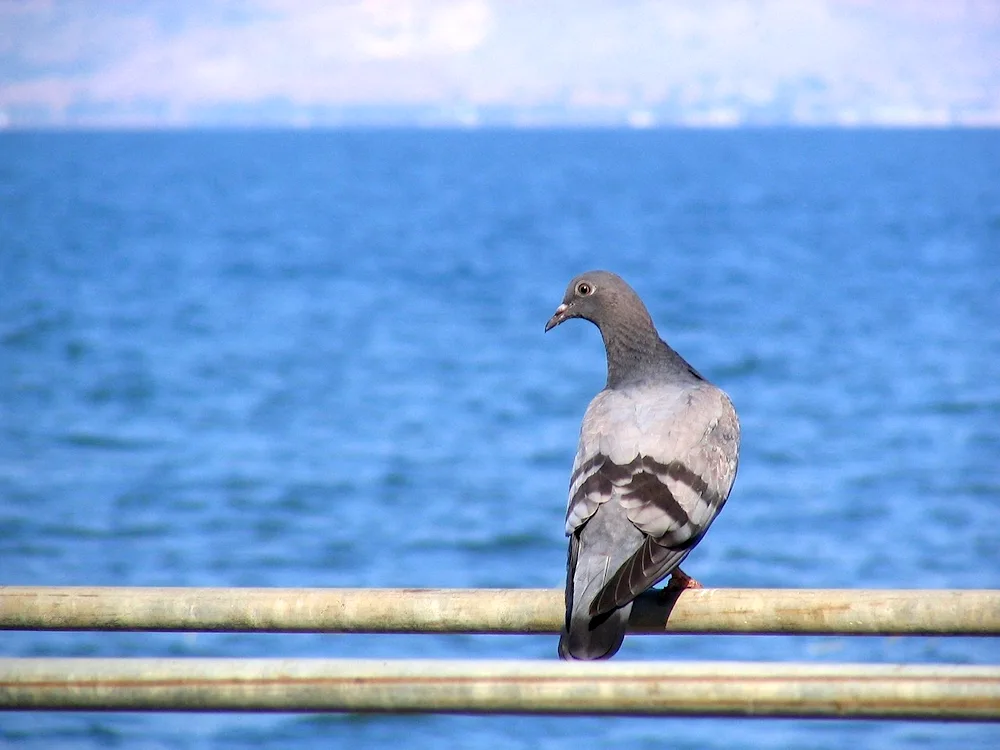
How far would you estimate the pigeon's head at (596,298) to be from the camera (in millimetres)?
5914

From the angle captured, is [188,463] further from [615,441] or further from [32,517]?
[615,441]

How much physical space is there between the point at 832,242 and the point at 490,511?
37.4 m

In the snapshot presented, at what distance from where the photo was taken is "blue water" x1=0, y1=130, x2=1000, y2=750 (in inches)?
411

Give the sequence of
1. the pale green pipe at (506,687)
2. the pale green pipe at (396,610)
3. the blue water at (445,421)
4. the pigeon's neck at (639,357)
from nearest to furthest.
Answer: the pale green pipe at (506,687)
the pale green pipe at (396,610)
the pigeon's neck at (639,357)
the blue water at (445,421)

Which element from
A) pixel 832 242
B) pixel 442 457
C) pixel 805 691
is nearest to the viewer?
pixel 805 691

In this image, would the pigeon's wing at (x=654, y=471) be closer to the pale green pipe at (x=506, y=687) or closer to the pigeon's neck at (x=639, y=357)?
the pigeon's neck at (x=639, y=357)

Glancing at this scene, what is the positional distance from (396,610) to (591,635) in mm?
650

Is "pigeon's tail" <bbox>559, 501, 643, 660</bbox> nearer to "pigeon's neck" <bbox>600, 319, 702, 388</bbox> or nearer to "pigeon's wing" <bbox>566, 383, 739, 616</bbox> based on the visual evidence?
"pigeon's wing" <bbox>566, 383, 739, 616</bbox>

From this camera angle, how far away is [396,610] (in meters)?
3.51

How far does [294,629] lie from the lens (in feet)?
11.5

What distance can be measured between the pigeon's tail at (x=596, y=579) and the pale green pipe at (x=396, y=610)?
0.84ft

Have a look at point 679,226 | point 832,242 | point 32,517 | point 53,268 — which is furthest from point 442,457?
point 679,226

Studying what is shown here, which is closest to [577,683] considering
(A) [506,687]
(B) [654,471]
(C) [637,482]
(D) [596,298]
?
(A) [506,687]

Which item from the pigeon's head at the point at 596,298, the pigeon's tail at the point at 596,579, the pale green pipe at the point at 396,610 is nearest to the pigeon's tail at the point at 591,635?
the pigeon's tail at the point at 596,579
